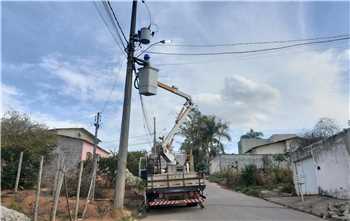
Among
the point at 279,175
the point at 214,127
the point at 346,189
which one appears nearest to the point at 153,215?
the point at 346,189

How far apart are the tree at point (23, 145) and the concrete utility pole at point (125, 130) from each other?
6.72 metres

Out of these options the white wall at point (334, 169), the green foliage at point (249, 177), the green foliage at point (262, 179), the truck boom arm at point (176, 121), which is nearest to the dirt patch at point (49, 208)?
the truck boom arm at point (176, 121)

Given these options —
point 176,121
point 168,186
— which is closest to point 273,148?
point 176,121

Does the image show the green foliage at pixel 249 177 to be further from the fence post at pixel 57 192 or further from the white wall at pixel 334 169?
the fence post at pixel 57 192

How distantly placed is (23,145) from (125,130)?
915cm

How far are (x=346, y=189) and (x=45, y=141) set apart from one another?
1727 centimetres

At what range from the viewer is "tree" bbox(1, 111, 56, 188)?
53.0ft

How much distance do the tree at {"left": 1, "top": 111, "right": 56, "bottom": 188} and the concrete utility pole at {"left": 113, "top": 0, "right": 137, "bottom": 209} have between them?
6.72m

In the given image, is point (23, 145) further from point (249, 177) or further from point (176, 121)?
point (249, 177)

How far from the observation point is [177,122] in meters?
16.6

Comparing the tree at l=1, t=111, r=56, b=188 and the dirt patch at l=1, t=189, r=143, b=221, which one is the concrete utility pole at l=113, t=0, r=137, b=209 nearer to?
the dirt patch at l=1, t=189, r=143, b=221

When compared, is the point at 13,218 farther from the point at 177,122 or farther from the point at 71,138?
the point at 71,138

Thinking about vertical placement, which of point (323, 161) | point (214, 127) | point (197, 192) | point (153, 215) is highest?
point (214, 127)

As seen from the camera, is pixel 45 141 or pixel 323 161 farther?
pixel 45 141
